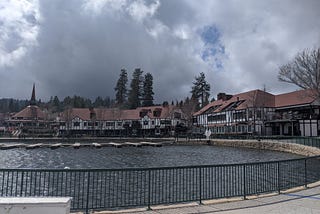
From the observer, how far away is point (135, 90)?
119m

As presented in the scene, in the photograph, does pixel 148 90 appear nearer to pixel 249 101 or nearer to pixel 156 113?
pixel 156 113

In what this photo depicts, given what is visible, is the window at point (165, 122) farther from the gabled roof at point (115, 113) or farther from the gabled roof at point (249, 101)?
the gabled roof at point (249, 101)

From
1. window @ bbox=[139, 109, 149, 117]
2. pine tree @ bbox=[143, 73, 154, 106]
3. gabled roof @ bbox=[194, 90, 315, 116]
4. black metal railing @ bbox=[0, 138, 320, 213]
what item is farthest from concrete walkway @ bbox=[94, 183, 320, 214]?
pine tree @ bbox=[143, 73, 154, 106]

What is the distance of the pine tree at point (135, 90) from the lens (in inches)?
4592

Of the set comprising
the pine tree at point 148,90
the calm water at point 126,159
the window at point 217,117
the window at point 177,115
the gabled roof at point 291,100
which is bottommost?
the calm water at point 126,159

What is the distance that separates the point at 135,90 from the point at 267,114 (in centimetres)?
6619

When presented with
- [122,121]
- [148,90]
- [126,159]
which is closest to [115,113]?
[122,121]

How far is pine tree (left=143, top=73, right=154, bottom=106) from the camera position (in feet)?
385

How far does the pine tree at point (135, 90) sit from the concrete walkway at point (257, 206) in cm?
10733

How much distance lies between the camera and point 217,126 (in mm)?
72938

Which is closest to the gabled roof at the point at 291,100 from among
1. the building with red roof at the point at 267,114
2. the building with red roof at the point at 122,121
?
the building with red roof at the point at 267,114

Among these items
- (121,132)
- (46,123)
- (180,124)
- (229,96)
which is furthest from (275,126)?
(46,123)

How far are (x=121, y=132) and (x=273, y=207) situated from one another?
281ft

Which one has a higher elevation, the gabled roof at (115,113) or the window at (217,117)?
the gabled roof at (115,113)
